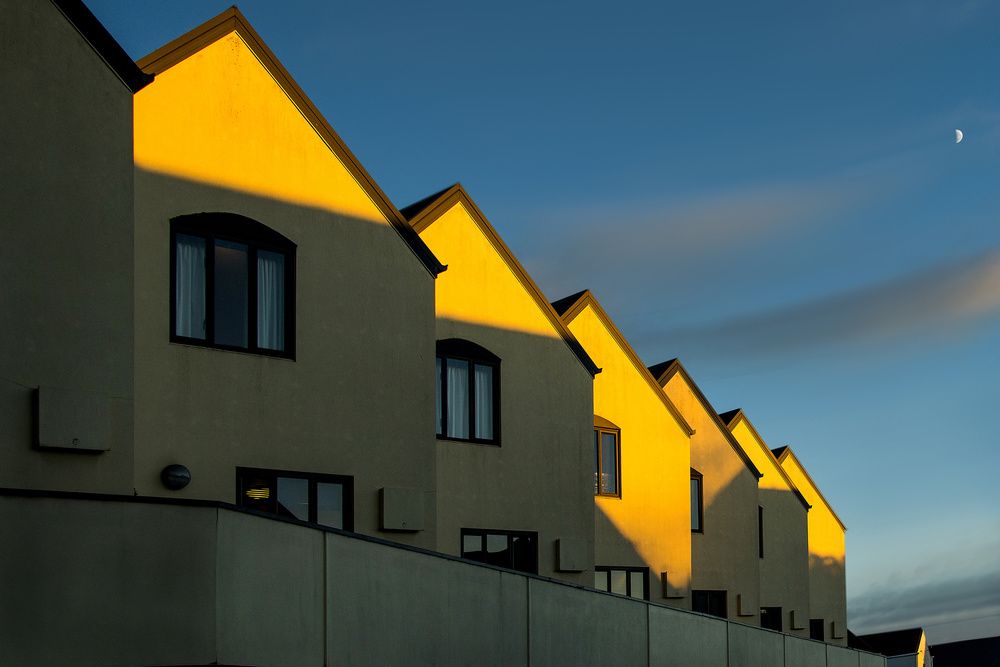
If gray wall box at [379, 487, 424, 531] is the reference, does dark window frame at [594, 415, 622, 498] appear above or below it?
above

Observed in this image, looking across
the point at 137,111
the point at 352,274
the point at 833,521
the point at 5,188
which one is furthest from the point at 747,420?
the point at 5,188

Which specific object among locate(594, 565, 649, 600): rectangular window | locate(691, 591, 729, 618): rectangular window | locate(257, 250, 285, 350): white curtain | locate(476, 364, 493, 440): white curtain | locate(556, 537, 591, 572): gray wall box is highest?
locate(257, 250, 285, 350): white curtain

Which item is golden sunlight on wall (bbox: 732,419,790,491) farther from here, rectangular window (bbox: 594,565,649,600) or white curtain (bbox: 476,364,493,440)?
white curtain (bbox: 476,364,493,440)

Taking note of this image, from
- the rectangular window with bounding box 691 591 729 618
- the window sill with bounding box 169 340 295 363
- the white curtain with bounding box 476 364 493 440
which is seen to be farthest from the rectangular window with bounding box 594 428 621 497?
the window sill with bounding box 169 340 295 363

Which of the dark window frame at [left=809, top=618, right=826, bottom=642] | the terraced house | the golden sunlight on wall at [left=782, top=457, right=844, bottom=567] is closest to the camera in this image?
the terraced house

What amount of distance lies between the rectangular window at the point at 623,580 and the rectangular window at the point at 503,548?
3.86 metres

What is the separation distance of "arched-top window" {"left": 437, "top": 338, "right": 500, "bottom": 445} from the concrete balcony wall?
6.00 m

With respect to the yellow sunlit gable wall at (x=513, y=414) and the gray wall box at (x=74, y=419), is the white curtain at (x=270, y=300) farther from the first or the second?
the yellow sunlit gable wall at (x=513, y=414)

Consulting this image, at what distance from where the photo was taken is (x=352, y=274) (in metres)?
16.5

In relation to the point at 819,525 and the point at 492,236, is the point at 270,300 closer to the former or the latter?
the point at 492,236

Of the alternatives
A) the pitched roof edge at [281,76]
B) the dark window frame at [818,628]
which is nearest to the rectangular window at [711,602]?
the dark window frame at [818,628]

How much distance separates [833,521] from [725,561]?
14.9 metres

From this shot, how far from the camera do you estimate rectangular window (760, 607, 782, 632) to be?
3522cm

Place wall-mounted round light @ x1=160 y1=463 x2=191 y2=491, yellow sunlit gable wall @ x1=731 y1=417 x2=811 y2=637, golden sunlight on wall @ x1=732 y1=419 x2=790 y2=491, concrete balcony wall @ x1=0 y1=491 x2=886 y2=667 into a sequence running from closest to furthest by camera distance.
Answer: concrete balcony wall @ x1=0 y1=491 x2=886 y2=667
wall-mounted round light @ x1=160 y1=463 x2=191 y2=491
yellow sunlit gable wall @ x1=731 y1=417 x2=811 y2=637
golden sunlight on wall @ x1=732 y1=419 x2=790 y2=491
